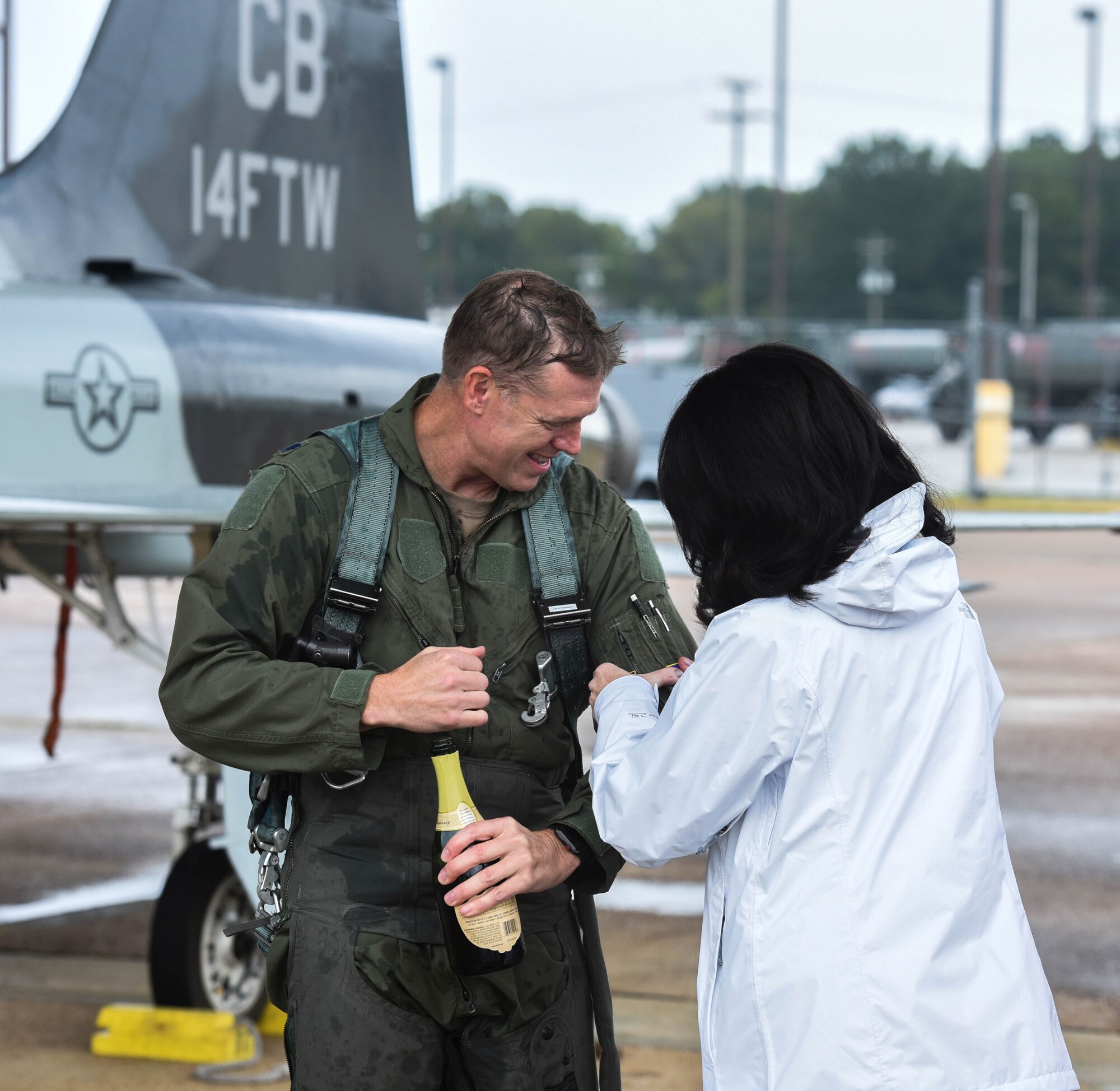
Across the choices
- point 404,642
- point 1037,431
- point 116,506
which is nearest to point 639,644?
point 404,642

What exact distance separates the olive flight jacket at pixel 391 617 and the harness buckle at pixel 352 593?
7 cm

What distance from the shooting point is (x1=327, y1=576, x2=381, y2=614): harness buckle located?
2367 millimetres

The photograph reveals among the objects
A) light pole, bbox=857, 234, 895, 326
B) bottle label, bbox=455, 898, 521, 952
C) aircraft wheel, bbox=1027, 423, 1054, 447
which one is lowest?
aircraft wheel, bbox=1027, 423, 1054, 447

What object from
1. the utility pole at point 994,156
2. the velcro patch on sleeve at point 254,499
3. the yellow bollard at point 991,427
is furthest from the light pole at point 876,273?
the velcro patch on sleeve at point 254,499

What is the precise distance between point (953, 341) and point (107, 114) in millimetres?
33039

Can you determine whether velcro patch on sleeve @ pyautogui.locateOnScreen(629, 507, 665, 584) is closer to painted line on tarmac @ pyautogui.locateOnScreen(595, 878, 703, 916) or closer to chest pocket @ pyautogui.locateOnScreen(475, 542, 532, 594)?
chest pocket @ pyautogui.locateOnScreen(475, 542, 532, 594)

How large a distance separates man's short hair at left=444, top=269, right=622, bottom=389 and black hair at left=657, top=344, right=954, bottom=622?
0.29 m

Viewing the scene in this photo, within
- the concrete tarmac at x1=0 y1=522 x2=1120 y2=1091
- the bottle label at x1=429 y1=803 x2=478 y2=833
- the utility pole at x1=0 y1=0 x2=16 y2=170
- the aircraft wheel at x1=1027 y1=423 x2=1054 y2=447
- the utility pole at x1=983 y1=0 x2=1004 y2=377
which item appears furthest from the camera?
the aircraft wheel at x1=1027 y1=423 x2=1054 y2=447

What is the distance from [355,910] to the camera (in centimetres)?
241

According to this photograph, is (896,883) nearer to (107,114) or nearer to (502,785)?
(502,785)

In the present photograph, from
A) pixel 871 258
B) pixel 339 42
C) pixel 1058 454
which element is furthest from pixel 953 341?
pixel 871 258

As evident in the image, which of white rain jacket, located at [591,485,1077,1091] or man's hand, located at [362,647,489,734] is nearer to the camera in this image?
white rain jacket, located at [591,485,1077,1091]

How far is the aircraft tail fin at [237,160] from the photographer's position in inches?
227

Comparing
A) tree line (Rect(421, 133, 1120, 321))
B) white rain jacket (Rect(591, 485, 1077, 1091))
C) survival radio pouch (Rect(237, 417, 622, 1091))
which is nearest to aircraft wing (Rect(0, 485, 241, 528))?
survival radio pouch (Rect(237, 417, 622, 1091))
